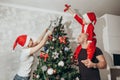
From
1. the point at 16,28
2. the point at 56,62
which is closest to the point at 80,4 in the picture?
the point at 16,28

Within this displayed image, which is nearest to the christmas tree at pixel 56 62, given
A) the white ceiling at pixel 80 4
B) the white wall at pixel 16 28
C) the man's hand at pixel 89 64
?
the man's hand at pixel 89 64

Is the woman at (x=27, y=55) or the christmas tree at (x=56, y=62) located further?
the woman at (x=27, y=55)

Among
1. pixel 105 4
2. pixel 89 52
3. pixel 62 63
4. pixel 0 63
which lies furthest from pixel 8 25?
pixel 105 4

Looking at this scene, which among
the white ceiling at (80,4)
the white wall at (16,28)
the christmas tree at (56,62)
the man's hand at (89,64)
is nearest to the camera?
the man's hand at (89,64)

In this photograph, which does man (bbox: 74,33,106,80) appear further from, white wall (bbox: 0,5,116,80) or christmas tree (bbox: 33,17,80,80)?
white wall (bbox: 0,5,116,80)

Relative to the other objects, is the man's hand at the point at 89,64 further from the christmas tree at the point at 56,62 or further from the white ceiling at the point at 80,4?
the white ceiling at the point at 80,4

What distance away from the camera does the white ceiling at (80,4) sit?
3303 mm

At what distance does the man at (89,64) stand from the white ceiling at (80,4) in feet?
2.59

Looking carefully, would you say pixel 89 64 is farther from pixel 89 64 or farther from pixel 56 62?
pixel 56 62

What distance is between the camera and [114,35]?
3.60 m

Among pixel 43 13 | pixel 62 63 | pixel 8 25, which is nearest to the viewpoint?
pixel 62 63

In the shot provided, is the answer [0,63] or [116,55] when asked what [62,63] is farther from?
[116,55]

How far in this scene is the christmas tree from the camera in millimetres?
2637

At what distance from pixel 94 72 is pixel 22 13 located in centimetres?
155
